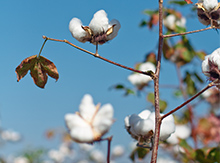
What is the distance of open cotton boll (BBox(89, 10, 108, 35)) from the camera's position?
2.58ft

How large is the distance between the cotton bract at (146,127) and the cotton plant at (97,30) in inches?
9.0

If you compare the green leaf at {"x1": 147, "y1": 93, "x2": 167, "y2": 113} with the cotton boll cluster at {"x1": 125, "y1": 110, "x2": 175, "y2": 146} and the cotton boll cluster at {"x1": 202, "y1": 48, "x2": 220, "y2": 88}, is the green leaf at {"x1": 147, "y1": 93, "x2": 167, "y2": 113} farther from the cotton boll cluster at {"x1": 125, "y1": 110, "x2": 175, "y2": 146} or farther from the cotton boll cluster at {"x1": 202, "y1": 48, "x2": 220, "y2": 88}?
the cotton boll cluster at {"x1": 202, "y1": 48, "x2": 220, "y2": 88}

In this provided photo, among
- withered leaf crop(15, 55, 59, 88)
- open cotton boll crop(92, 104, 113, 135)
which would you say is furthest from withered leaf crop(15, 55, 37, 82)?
open cotton boll crop(92, 104, 113, 135)

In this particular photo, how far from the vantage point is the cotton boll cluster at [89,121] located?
898 mm

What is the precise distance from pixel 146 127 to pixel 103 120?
6.6 inches

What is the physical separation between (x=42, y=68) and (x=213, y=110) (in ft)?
10.8

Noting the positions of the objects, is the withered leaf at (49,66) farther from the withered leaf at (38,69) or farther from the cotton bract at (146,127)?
the cotton bract at (146,127)

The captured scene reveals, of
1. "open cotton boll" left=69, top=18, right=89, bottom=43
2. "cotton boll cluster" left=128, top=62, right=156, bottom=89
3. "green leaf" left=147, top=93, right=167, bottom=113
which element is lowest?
"open cotton boll" left=69, top=18, right=89, bottom=43

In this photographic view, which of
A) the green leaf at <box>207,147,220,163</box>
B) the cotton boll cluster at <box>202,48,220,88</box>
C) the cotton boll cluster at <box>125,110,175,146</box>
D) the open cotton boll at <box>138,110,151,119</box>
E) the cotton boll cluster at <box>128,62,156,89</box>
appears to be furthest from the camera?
the cotton boll cluster at <box>128,62,156,89</box>

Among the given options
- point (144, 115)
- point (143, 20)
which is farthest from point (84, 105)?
point (143, 20)

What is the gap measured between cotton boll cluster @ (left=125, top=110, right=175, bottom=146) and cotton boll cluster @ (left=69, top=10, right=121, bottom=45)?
0.23m

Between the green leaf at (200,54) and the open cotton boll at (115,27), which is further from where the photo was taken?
the green leaf at (200,54)

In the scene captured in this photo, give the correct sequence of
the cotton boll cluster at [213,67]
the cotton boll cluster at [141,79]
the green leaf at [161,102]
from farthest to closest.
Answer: the cotton boll cluster at [141,79] < the green leaf at [161,102] < the cotton boll cluster at [213,67]

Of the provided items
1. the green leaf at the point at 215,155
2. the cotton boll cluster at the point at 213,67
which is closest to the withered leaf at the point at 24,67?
the cotton boll cluster at the point at 213,67
